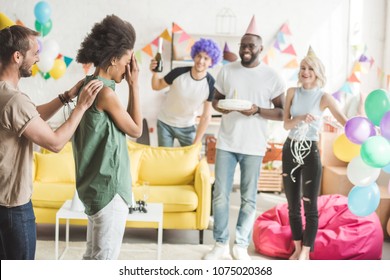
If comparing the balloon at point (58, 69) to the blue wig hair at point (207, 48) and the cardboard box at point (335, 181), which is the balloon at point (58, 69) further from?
the cardboard box at point (335, 181)

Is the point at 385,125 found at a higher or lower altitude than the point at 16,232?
higher

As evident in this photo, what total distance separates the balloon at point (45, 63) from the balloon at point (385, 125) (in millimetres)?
2098

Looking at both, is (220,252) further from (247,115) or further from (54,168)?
(54,168)

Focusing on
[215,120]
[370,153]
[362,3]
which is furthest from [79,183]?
[215,120]

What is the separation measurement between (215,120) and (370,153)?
2617mm

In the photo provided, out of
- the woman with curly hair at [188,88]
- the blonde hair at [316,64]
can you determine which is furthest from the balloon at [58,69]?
the blonde hair at [316,64]

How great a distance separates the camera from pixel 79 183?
1755 millimetres

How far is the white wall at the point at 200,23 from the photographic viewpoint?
10.6ft

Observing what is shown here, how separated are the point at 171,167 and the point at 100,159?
1.81 meters

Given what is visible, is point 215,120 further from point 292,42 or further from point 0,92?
point 0,92

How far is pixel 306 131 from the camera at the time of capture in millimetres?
2650

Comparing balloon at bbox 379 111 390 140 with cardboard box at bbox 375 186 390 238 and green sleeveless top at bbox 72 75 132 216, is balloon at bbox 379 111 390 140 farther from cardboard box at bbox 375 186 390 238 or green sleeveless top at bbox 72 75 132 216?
cardboard box at bbox 375 186 390 238

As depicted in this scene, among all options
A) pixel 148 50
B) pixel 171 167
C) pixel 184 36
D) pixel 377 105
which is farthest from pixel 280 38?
pixel 377 105

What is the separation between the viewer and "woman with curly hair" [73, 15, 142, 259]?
168 cm
